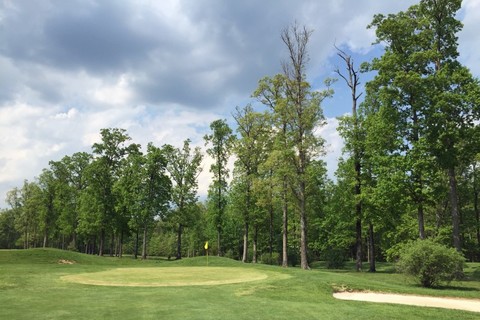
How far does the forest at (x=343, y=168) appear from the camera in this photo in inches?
1051

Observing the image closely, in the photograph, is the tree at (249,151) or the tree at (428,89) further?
the tree at (249,151)

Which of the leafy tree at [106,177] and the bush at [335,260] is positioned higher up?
the leafy tree at [106,177]

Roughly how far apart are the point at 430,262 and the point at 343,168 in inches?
743

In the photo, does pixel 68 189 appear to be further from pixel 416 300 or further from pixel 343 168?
pixel 416 300

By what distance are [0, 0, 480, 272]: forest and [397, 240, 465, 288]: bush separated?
4.35m

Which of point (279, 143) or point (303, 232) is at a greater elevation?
point (279, 143)

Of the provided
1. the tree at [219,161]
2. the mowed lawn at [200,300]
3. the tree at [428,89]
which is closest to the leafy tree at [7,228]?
the tree at [219,161]

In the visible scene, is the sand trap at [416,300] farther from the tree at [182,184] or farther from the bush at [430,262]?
the tree at [182,184]

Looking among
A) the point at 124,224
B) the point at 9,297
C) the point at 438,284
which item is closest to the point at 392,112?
the point at 438,284

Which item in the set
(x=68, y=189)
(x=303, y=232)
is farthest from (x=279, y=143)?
(x=68, y=189)

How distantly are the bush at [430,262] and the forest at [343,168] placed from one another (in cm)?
435

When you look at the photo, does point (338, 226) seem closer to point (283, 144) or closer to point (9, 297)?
point (283, 144)

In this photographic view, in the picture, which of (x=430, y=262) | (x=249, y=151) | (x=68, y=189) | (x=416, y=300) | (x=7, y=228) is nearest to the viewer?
(x=416, y=300)

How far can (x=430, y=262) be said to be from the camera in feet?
61.0
